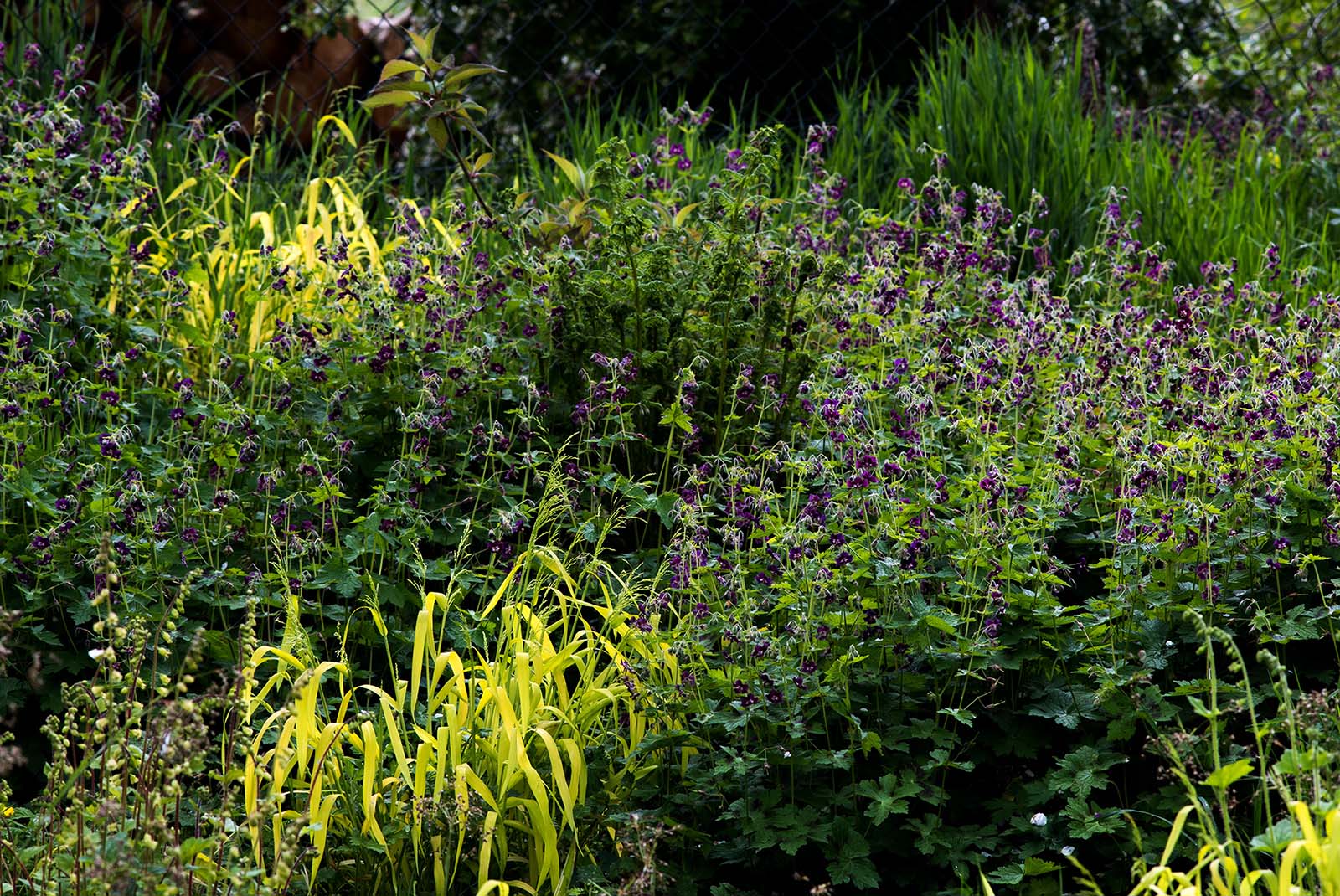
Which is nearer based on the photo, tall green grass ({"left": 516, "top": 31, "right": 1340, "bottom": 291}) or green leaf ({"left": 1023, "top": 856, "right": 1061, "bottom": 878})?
green leaf ({"left": 1023, "top": 856, "right": 1061, "bottom": 878})

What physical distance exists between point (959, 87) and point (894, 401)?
229cm

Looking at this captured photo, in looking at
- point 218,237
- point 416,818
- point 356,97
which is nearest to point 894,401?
point 416,818

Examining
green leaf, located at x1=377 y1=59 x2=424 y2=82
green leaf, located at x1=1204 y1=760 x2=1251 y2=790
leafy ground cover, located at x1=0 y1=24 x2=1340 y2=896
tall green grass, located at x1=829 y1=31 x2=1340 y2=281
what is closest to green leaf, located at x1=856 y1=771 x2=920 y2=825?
leafy ground cover, located at x1=0 y1=24 x2=1340 y2=896

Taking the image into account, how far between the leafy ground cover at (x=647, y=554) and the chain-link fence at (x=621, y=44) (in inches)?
96.0

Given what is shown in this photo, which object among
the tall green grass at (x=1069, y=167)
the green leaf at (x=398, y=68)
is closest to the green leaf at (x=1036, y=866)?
the green leaf at (x=398, y=68)

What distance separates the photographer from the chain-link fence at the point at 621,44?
22.9ft

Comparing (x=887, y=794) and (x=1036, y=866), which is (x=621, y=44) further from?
(x=1036, y=866)

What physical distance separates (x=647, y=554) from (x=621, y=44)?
472 centimetres

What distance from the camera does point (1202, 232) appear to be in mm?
4941

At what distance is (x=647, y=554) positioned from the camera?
11.3 ft

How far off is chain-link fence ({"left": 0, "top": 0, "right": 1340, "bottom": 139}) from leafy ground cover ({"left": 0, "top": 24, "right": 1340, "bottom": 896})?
244 cm

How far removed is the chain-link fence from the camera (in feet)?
22.9

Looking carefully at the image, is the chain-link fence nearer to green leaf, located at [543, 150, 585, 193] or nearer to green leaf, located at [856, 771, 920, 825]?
green leaf, located at [543, 150, 585, 193]

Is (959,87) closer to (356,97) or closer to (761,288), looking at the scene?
(761,288)
